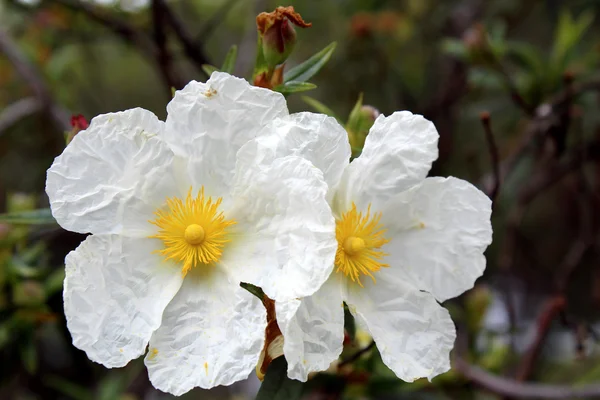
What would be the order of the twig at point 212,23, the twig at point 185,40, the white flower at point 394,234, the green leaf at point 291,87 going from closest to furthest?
the white flower at point 394,234, the green leaf at point 291,87, the twig at point 185,40, the twig at point 212,23

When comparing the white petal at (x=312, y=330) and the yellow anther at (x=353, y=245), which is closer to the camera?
the white petal at (x=312, y=330)

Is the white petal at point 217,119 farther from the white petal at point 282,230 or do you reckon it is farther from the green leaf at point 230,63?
the green leaf at point 230,63

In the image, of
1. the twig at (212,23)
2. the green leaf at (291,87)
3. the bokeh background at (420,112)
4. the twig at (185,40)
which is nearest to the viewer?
the green leaf at (291,87)

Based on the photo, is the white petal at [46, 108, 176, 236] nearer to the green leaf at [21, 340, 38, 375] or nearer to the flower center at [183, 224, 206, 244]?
the flower center at [183, 224, 206, 244]

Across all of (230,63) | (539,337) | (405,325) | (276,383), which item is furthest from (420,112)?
(276,383)

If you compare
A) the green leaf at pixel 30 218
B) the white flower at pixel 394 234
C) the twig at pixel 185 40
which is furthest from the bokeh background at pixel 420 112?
the green leaf at pixel 30 218
